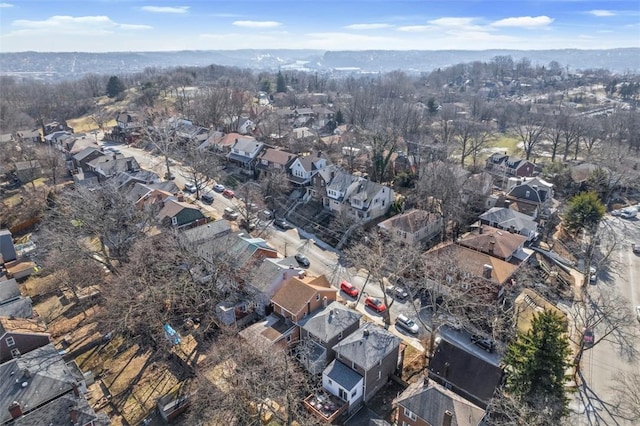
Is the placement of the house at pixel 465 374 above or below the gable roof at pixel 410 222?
below

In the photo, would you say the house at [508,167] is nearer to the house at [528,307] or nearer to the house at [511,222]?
the house at [511,222]

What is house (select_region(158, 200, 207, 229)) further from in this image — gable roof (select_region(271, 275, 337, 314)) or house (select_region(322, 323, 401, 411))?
house (select_region(322, 323, 401, 411))

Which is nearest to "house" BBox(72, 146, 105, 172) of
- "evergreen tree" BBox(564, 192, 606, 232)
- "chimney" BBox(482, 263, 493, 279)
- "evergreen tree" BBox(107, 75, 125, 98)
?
"chimney" BBox(482, 263, 493, 279)

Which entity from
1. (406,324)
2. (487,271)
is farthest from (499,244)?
(406,324)

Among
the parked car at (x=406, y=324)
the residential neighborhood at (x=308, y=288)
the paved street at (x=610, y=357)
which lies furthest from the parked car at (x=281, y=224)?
the paved street at (x=610, y=357)

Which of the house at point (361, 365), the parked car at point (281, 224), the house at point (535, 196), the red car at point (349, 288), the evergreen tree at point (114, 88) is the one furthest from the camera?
the evergreen tree at point (114, 88)

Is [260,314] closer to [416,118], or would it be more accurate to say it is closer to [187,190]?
[187,190]

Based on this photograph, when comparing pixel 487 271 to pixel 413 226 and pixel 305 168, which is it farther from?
pixel 305 168
